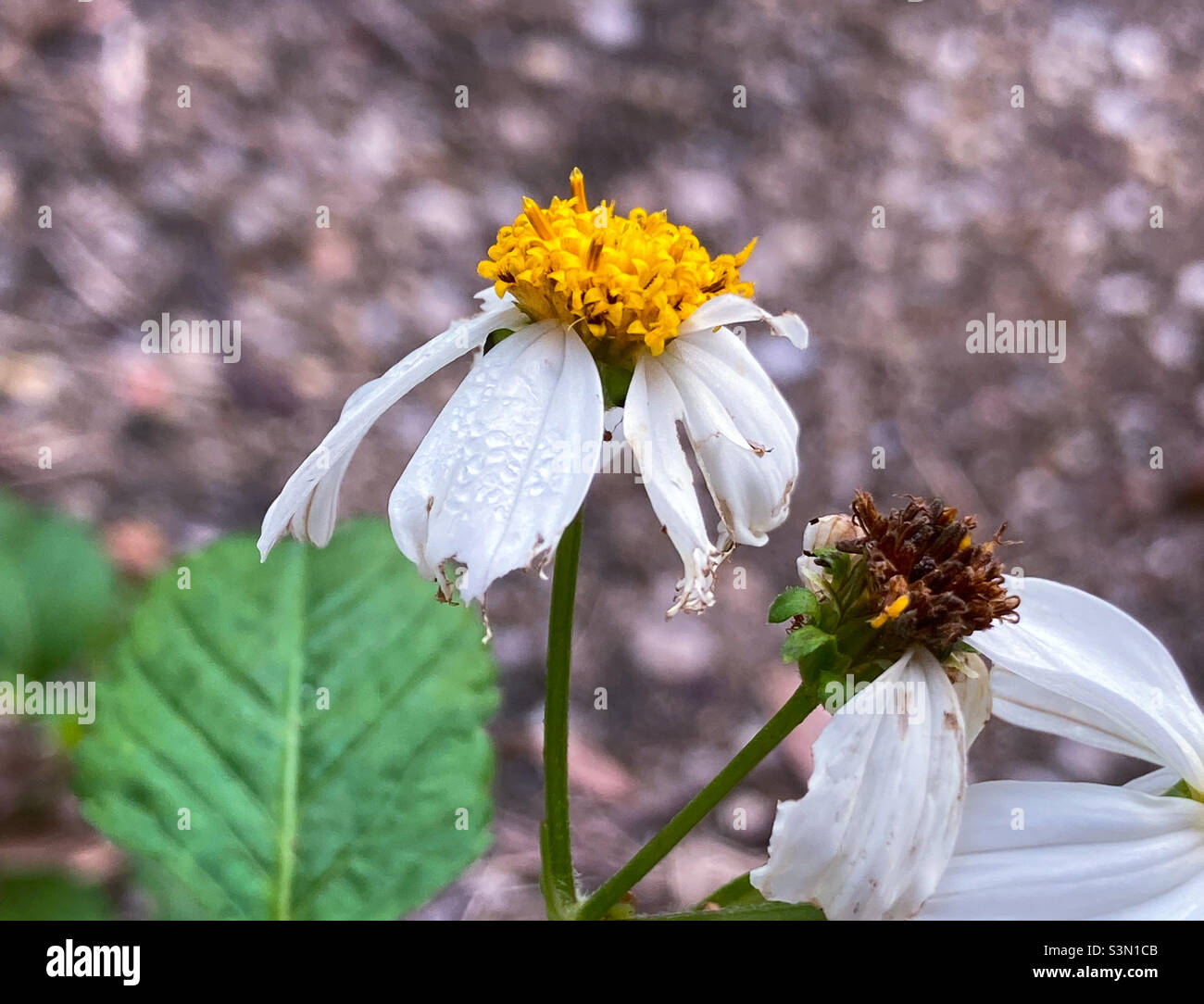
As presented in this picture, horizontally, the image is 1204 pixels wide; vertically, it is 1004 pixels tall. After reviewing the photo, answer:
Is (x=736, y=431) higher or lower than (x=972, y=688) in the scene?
higher

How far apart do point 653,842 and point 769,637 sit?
1.10 metres

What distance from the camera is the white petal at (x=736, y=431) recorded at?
0.80 meters

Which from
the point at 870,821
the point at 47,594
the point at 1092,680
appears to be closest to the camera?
the point at 870,821

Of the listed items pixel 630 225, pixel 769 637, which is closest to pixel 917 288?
pixel 769 637

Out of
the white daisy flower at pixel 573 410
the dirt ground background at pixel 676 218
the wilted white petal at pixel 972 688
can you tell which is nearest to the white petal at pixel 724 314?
the white daisy flower at pixel 573 410

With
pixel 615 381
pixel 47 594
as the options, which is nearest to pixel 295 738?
Result: pixel 47 594

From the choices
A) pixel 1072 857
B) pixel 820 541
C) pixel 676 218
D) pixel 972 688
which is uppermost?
pixel 676 218

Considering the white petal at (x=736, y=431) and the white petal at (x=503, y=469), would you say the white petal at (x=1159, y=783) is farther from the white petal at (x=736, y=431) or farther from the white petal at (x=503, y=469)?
the white petal at (x=503, y=469)

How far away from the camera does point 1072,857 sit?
30.1 inches

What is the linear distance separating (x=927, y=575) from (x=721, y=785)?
0.19m

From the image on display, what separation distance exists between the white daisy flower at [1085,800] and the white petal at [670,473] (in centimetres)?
21

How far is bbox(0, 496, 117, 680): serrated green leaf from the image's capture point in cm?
132

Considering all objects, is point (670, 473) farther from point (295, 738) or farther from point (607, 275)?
point (295, 738)

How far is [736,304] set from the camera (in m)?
0.82
